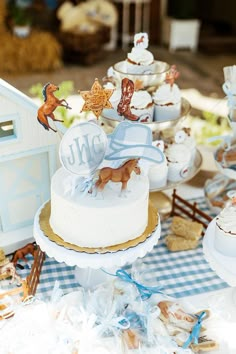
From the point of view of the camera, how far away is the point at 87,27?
19.5ft

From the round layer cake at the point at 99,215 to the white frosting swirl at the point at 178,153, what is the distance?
0.40 meters

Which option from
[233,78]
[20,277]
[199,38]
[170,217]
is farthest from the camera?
[199,38]

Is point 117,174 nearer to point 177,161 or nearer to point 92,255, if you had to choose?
point 92,255

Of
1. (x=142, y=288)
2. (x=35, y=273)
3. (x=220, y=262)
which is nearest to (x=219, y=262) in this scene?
(x=220, y=262)

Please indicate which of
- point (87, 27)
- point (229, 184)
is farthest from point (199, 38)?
point (229, 184)

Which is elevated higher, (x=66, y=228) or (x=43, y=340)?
(x=66, y=228)

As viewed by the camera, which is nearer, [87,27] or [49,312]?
[49,312]

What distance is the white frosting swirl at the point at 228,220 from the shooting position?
1.59 m

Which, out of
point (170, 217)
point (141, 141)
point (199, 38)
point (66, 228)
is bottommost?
point (199, 38)

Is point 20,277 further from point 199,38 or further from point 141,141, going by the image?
point 199,38

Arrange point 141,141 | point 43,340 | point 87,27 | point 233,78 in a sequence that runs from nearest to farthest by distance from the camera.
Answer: point 43,340
point 141,141
point 233,78
point 87,27

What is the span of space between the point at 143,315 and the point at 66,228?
35 centimetres

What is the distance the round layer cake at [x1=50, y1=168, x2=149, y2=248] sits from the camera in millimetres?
1491

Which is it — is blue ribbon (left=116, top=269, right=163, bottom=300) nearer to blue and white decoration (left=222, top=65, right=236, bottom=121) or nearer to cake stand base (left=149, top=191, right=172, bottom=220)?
cake stand base (left=149, top=191, right=172, bottom=220)
